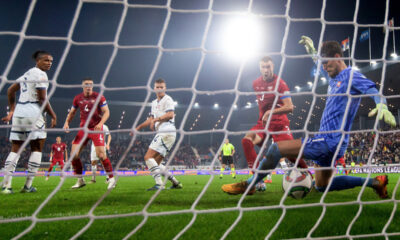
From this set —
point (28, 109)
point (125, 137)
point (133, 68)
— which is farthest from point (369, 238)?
point (125, 137)

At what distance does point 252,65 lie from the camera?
27906 mm

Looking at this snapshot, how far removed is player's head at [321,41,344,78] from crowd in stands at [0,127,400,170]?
30.5ft

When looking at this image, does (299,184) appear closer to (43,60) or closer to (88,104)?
(43,60)

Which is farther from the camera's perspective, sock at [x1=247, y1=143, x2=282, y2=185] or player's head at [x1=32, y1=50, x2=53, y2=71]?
player's head at [x1=32, y1=50, x2=53, y2=71]

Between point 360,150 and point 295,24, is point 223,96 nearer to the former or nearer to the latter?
point 295,24

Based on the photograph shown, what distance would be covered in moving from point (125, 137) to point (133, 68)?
8475mm

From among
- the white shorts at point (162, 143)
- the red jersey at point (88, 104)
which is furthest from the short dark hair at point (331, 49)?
the red jersey at point (88, 104)

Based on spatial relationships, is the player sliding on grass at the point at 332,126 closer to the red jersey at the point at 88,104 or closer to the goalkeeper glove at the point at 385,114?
the goalkeeper glove at the point at 385,114

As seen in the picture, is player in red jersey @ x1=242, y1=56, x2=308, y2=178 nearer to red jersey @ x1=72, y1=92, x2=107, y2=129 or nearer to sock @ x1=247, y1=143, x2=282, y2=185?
sock @ x1=247, y1=143, x2=282, y2=185

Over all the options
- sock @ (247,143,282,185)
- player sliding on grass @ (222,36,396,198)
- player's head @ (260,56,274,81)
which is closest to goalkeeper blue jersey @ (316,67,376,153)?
player sliding on grass @ (222,36,396,198)

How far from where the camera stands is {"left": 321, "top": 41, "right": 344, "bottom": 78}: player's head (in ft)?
8.96

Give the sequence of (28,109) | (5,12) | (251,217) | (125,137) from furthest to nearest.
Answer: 1. (125,137)
2. (5,12)
3. (28,109)
4. (251,217)

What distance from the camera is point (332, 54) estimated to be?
2736mm

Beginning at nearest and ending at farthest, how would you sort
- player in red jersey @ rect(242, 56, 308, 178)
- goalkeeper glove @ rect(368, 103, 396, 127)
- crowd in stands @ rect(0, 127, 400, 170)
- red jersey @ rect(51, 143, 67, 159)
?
goalkeeper glove @ rect(368, 103, 396, 127) → player in red jersey @ rect(242, 56, 308, 178) → red jersey @ rect(51, 143, 67, 159) → crowd in stands @ rect(0, 127, 400, 170)
